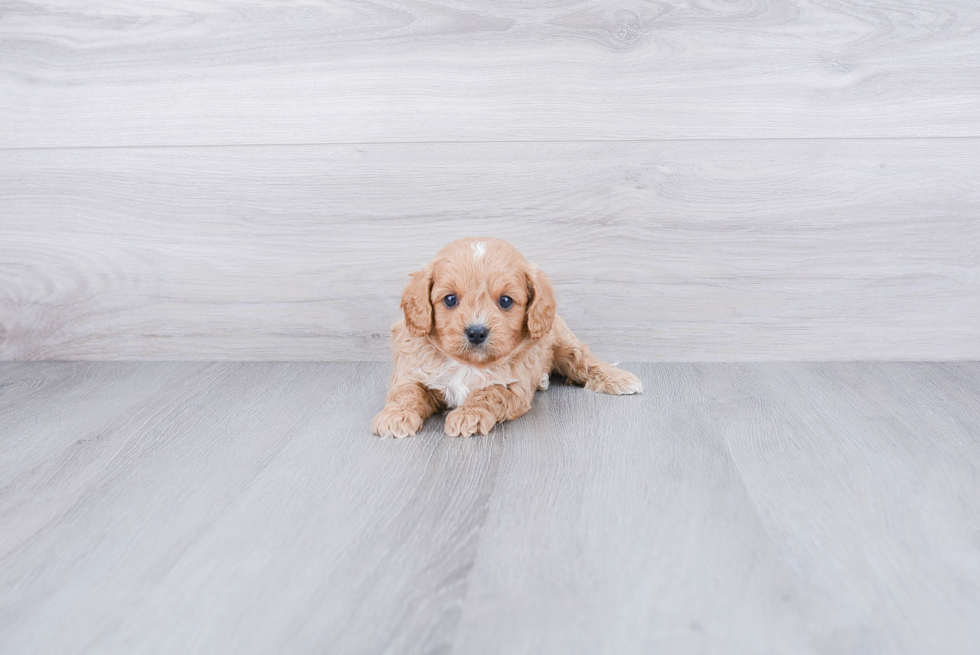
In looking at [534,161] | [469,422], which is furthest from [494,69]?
[469,422]

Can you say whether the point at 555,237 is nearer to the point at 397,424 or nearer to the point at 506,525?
the point at 397,424

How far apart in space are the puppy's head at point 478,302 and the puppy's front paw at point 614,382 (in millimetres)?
280

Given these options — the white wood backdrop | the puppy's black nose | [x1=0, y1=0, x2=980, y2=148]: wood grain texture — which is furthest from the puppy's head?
[x1=0, y1=0, x2=980, y2=148]: wood grain texture

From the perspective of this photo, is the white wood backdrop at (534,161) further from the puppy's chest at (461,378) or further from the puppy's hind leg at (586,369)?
the puppy's chest at (461,378)

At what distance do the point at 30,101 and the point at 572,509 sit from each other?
182 cm

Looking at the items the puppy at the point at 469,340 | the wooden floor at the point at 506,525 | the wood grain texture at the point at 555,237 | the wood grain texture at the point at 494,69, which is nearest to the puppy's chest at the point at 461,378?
the puppy at the point at 469,340

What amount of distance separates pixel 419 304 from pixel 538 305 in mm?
243

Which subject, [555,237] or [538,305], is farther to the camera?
[555,237]

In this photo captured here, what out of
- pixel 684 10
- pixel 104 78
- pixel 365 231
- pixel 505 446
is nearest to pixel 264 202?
pixel 365 231

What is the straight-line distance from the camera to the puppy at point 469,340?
1406 mm

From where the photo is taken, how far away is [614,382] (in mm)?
1682

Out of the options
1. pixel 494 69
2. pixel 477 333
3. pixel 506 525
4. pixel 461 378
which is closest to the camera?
pixel 506 525

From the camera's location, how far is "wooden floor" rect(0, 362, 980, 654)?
822mm

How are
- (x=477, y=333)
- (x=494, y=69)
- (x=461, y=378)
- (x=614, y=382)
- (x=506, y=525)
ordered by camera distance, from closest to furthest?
1. (x=506, y=525)
2. (x=477, y=333)
3. (x=461, y=378)
4. (x=614, y=382)
5. (x=494, y=69)
